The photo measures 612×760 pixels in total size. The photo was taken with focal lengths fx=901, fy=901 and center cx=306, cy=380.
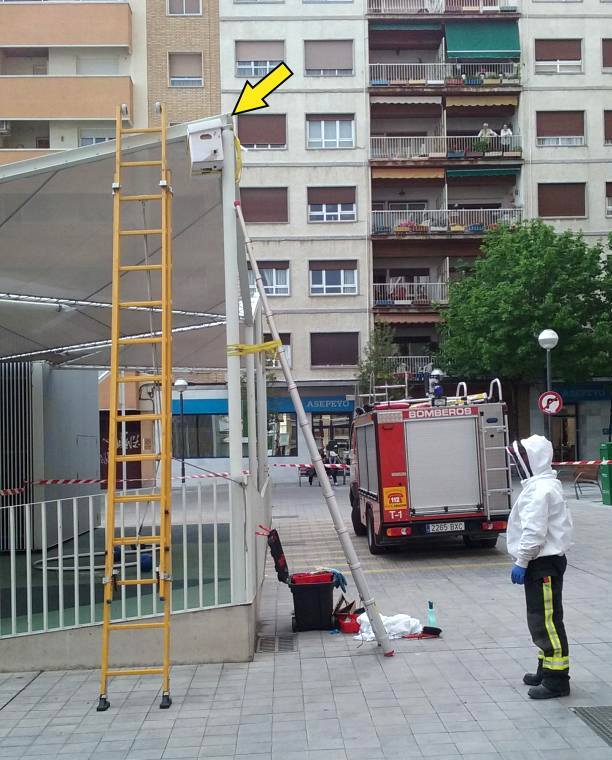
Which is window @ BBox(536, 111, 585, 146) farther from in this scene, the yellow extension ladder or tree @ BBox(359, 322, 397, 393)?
the yellow extension ladder

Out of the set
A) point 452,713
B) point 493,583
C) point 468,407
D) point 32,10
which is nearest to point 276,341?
point 452,713

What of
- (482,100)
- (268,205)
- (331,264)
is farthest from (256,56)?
(482,100)

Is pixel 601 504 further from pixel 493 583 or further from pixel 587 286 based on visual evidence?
pixel 587 286

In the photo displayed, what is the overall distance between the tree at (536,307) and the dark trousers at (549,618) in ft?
86.8

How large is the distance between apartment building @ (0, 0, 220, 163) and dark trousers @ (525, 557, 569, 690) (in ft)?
108

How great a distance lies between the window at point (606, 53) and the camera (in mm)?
38531

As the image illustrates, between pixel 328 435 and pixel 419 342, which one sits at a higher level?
pixel 419 342

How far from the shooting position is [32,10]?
36094 millimetres

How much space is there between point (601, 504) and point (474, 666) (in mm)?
15048

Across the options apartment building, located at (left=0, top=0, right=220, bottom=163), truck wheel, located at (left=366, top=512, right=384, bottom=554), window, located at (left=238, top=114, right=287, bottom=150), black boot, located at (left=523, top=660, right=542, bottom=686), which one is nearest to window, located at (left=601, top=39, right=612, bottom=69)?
window, located at (left=238, top=114, right=287, bottom=150)

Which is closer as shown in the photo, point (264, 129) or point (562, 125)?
point (264, 129)

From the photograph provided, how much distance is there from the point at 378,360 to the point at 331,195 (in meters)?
7.74

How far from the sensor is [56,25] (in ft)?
119

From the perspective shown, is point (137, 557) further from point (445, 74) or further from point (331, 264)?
point (445, 74)
